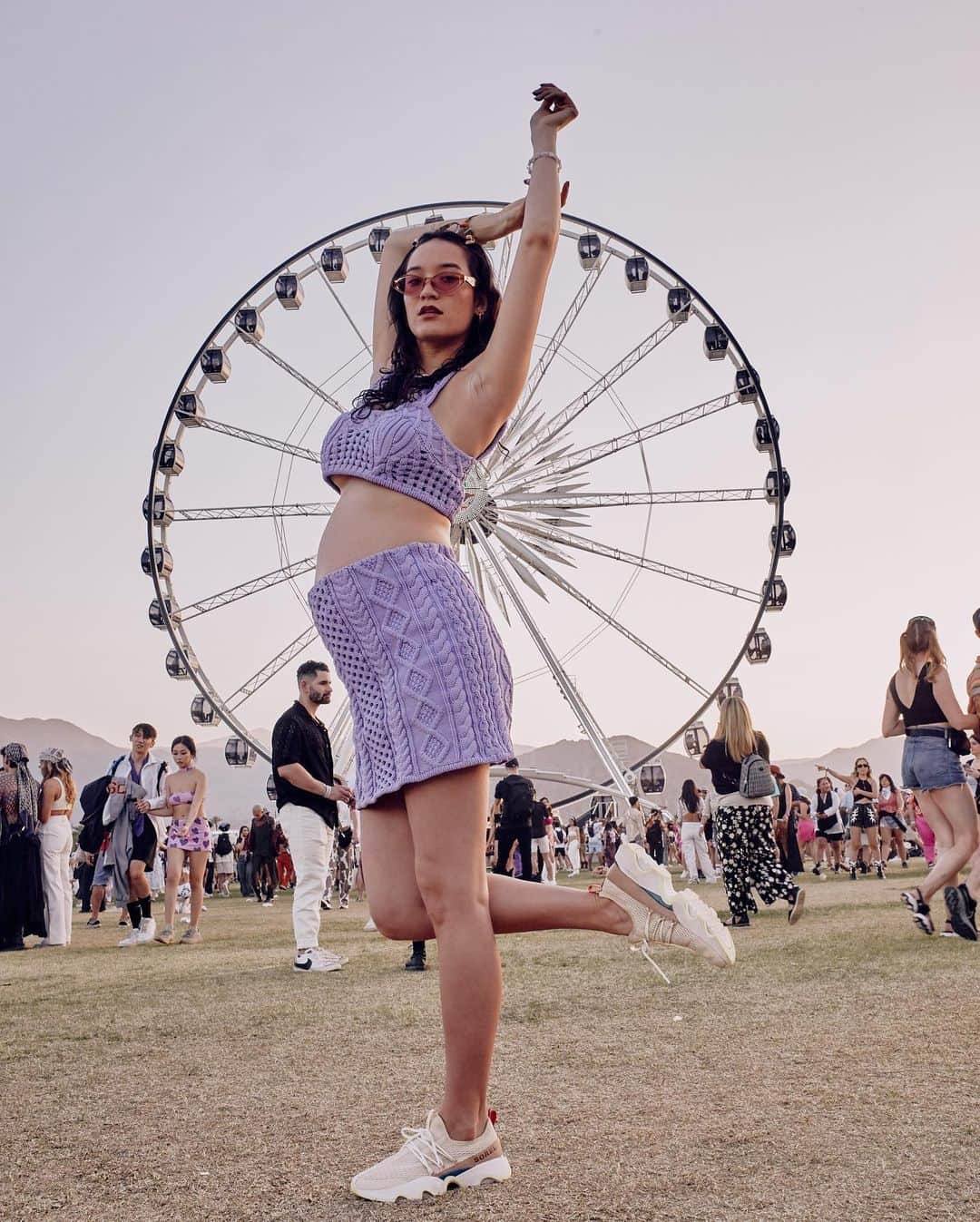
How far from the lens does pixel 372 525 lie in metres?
2.21

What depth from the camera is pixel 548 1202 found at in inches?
73.4

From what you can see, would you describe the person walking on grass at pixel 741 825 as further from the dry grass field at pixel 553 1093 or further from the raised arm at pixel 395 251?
the raised arm at pixel 395 251

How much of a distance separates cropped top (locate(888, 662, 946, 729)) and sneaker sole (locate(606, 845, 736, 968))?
473cm

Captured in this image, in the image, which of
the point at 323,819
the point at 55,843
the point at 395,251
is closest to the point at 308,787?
the point at 323,819

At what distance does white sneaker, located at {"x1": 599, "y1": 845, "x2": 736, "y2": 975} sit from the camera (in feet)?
7.30

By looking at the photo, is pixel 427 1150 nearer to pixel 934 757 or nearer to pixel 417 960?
pixel 417 960

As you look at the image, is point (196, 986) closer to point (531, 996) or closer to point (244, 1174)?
point (531, 996)

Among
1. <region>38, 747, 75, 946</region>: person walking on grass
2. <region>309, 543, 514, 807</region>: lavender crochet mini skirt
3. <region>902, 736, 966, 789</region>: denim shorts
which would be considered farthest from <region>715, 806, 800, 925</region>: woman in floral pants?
<region>309, 543, 514, 807</region>: lavender crochet mini skirt

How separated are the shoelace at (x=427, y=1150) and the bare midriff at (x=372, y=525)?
1.10 m

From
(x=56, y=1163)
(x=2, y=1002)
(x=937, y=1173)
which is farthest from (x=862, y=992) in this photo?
(x=2, y=1002)

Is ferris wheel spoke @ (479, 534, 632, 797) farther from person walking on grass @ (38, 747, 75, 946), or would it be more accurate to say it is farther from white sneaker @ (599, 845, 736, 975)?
white sneaker @ (599, 845, 736, 975)

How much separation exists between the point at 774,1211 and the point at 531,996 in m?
2.83

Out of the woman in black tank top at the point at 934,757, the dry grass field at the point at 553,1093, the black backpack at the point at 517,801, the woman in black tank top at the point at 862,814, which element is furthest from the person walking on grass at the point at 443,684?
the woman in black tank top at the point at 862,814

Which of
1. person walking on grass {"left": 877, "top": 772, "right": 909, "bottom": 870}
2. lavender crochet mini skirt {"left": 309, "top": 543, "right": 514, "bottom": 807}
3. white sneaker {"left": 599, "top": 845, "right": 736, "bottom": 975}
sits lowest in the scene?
person walking on grass {"left": 877, "top": 772, "right": 909, "bottom": 870}
